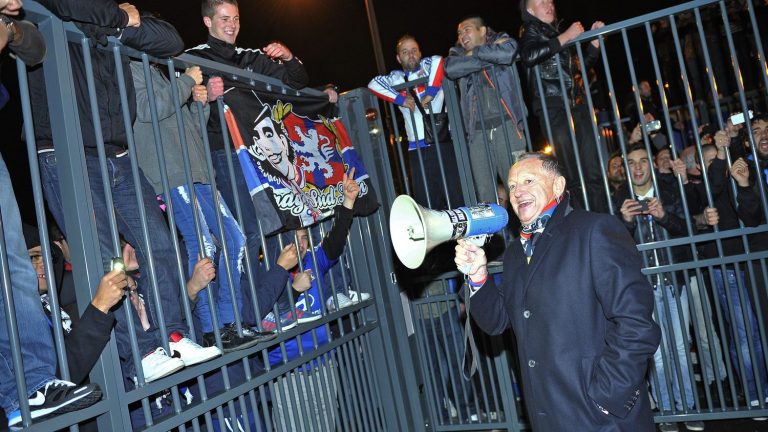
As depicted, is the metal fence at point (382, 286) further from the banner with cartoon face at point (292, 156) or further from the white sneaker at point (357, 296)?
the banner with cartoon face at point (292, 156)

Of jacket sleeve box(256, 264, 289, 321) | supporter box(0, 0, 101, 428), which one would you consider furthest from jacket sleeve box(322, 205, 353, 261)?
supporter box(0, 0, 101, 428)

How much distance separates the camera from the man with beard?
5.92m

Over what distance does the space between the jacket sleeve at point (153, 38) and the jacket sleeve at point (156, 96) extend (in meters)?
0.14

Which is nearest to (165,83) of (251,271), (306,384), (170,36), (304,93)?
(170,36)

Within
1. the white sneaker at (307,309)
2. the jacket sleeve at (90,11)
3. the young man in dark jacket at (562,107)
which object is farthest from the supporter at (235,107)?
the young man in dark jacket at (562,107)

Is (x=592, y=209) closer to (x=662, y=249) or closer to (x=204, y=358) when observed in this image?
(x=662, y=249)

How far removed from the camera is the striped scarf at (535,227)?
10.9ft

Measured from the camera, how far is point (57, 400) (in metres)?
2.45

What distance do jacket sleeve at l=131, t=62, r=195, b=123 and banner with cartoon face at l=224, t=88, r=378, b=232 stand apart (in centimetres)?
43

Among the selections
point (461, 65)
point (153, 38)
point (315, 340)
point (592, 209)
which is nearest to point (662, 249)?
point (592, 209)

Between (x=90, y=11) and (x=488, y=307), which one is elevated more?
(x=90, y=11)

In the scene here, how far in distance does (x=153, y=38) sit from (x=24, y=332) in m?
1.61

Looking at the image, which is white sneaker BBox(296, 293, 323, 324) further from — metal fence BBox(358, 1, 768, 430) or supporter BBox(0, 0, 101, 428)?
supporter BBox(0, 0, 101, 428)

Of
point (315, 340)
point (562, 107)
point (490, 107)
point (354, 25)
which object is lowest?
point (315, 340)
